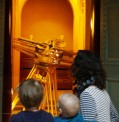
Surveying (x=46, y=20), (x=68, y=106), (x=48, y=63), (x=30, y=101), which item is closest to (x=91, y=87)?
(x=68, y=106)

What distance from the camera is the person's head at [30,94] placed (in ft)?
7.39

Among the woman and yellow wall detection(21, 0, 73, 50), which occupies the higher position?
yellow wall detection(21, 0, 73, 50)

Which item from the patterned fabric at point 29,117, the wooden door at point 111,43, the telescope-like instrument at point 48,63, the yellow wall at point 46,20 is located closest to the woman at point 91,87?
the patterned fabric at point 29,117

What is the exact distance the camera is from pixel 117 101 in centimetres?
476

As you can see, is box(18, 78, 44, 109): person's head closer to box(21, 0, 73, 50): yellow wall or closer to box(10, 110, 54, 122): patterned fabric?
box(10, 110, 54, 122): patterned fabric

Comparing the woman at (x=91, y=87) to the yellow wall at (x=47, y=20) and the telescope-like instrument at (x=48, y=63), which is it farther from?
the yellow wall at (x=47, y=20)

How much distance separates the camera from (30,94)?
2.25 meters

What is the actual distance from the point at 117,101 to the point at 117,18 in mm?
1114

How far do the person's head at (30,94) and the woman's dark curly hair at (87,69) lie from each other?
39 centimetres

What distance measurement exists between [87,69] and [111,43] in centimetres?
230

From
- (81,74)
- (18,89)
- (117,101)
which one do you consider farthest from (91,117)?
(117,101)

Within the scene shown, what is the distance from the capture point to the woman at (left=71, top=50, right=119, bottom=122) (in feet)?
8.10

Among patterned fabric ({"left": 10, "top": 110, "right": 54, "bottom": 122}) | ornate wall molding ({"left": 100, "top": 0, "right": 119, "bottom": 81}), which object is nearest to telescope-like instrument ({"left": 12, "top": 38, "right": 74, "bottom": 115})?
ornate wall molding ({"left": 100, "top": 0, "right": 119, "bottom": 81})

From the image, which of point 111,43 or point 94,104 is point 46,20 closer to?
point 111,43
